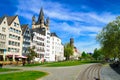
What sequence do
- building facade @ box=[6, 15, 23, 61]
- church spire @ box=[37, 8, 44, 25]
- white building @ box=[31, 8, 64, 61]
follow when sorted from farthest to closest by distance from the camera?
church spire @ box=[37, 8, 44, 25]
white building @ box=[31, 8, 64, 61]
building facade @ box=[6, 15, 23, 61]

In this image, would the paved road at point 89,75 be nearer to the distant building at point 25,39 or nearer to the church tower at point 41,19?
the distant building at point 25,39

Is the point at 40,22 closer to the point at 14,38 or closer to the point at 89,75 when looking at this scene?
the point at 14,38

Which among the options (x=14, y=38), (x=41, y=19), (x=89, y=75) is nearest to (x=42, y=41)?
(x=41, y=19)

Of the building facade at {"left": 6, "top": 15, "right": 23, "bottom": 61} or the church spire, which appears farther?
the church spire

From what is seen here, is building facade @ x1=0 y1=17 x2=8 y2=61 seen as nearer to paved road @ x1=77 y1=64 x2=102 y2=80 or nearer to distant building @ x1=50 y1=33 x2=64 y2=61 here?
paved road @ x1=77 y1=64 x2=102 y2=80

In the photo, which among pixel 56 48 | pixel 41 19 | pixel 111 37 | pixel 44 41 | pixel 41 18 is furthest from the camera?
pixel 41 18

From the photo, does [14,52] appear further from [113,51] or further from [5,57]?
[113,51]

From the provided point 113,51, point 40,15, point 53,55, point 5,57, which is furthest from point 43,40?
point 113,51

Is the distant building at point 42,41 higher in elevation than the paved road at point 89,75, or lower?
higher

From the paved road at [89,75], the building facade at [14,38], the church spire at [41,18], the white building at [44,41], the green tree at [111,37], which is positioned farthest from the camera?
the church spire at [41,18]

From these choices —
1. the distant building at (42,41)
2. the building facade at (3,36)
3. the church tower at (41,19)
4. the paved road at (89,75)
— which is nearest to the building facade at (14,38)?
the building facade at (3,36)

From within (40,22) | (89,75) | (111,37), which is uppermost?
(40,22)

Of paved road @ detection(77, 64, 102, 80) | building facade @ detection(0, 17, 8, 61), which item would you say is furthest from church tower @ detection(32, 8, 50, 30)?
paved road @ detection(77, 64, 102, 80)

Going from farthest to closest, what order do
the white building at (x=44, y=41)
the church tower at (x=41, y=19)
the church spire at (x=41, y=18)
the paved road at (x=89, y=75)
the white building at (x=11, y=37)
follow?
the church spire at (x=41, y=18), the church tower at (x=41, y=19), the white building at (x=44, y=41), the white building at (x=11, y=37), the paved road at (x=89, y=75)
